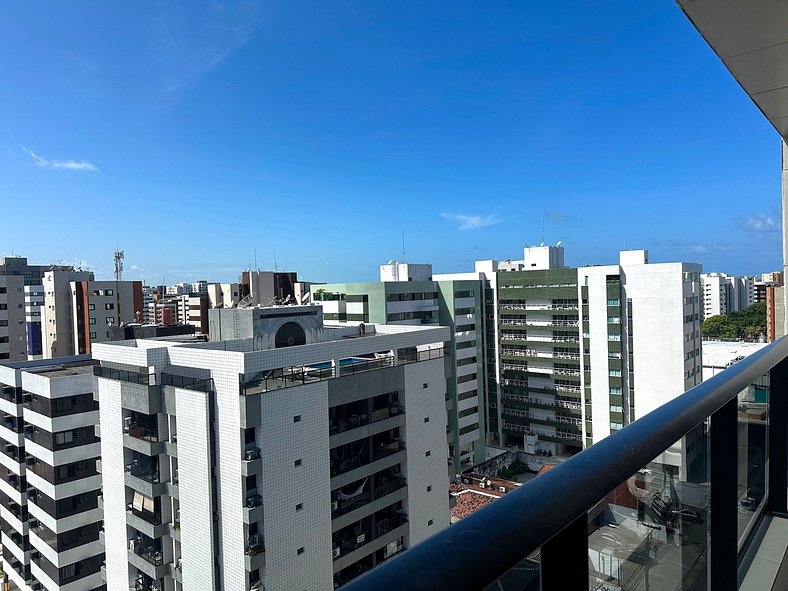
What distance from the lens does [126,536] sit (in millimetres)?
10195

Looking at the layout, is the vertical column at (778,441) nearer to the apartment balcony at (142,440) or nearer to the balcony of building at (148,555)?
the apartment balcony at (142,440)

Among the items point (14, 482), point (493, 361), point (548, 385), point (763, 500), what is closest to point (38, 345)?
point (14, 482)

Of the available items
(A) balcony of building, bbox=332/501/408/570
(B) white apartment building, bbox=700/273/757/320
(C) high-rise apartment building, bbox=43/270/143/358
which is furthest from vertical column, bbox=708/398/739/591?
(B) white apartment building, bbox=700/273/757/320

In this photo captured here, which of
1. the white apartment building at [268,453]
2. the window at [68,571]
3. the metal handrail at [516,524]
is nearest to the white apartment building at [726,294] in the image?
the white apartment building at [268,453]

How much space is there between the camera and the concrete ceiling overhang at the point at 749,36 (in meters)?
1.16

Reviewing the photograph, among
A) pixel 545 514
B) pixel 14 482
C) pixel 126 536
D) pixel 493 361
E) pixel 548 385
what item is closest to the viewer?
pixel 545 514

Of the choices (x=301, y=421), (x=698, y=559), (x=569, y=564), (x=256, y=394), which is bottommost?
(x=301, y=421)

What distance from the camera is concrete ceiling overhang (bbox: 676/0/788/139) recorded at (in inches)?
45.8

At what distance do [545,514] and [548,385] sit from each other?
22.7m

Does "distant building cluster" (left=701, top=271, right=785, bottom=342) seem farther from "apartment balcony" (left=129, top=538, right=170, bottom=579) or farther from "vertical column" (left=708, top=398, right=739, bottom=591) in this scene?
"vertical column" (left=708, top=398, right=739, bottom=591)

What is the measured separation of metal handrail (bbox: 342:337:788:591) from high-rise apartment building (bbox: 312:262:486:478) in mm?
18730

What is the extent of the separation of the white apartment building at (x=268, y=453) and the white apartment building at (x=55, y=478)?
115cm

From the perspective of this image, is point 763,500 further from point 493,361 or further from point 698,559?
point 493,361

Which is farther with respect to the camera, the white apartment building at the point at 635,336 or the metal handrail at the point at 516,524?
the white apartment building at the point at 635,336
